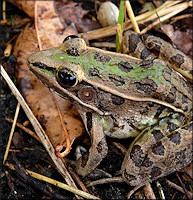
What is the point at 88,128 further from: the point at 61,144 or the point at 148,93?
the point at 148,93

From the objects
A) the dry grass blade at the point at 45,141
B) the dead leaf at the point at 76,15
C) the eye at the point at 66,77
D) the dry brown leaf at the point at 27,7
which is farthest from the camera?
the dead leaf at the point at 76,15

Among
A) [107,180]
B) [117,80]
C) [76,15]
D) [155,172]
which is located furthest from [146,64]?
[76,15]

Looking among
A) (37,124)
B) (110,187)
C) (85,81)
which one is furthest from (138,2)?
(110,187)

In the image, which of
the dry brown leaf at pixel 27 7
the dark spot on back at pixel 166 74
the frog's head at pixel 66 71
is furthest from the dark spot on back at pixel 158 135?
the dry brown leaf at pixel 27 7

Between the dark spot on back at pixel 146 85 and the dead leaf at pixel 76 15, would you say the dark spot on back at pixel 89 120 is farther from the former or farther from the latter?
the dead leaf at pixel 76 15

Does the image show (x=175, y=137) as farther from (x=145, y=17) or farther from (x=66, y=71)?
(x=145, y=17)

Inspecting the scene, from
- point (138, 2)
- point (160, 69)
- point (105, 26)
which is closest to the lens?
point (160, 69)
